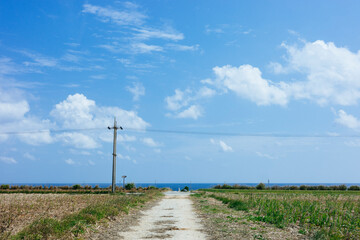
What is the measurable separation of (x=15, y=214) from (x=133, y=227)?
7.40m

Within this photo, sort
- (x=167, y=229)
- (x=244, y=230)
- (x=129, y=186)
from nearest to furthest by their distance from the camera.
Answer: (x=244, y=230)
(x=167, y=229)
(x=129, y=186)

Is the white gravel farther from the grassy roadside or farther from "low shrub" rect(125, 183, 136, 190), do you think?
"low shrub" rect(125, 183, 136, 190)

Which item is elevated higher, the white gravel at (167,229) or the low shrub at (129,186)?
the low shrub at (129,186)

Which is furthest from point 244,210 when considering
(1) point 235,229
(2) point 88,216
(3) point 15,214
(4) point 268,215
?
(3) point 15,214

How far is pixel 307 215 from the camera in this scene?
19703 millimetres

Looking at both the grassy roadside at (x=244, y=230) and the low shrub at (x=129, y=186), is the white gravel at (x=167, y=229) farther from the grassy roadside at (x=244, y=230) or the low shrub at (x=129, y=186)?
the low shrub at (x=129, y=186)

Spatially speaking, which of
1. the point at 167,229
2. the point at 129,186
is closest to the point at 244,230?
the point at 167,229

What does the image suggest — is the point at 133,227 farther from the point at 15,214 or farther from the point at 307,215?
the point at 307,215

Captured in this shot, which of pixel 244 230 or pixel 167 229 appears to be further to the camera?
pixel 167 229

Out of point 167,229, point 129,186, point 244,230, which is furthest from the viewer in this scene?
point 129,186

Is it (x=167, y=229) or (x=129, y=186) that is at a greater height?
(x=129, y=186)

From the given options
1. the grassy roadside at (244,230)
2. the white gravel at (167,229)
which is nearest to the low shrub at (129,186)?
the white gravel at (167,229)

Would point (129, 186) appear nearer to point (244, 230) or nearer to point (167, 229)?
point (167, 229)

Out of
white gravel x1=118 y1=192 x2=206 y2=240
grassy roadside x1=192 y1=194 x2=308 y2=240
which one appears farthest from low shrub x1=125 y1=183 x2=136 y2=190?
grassy roadside x1=192 y1=194 x2=308 y2=240
